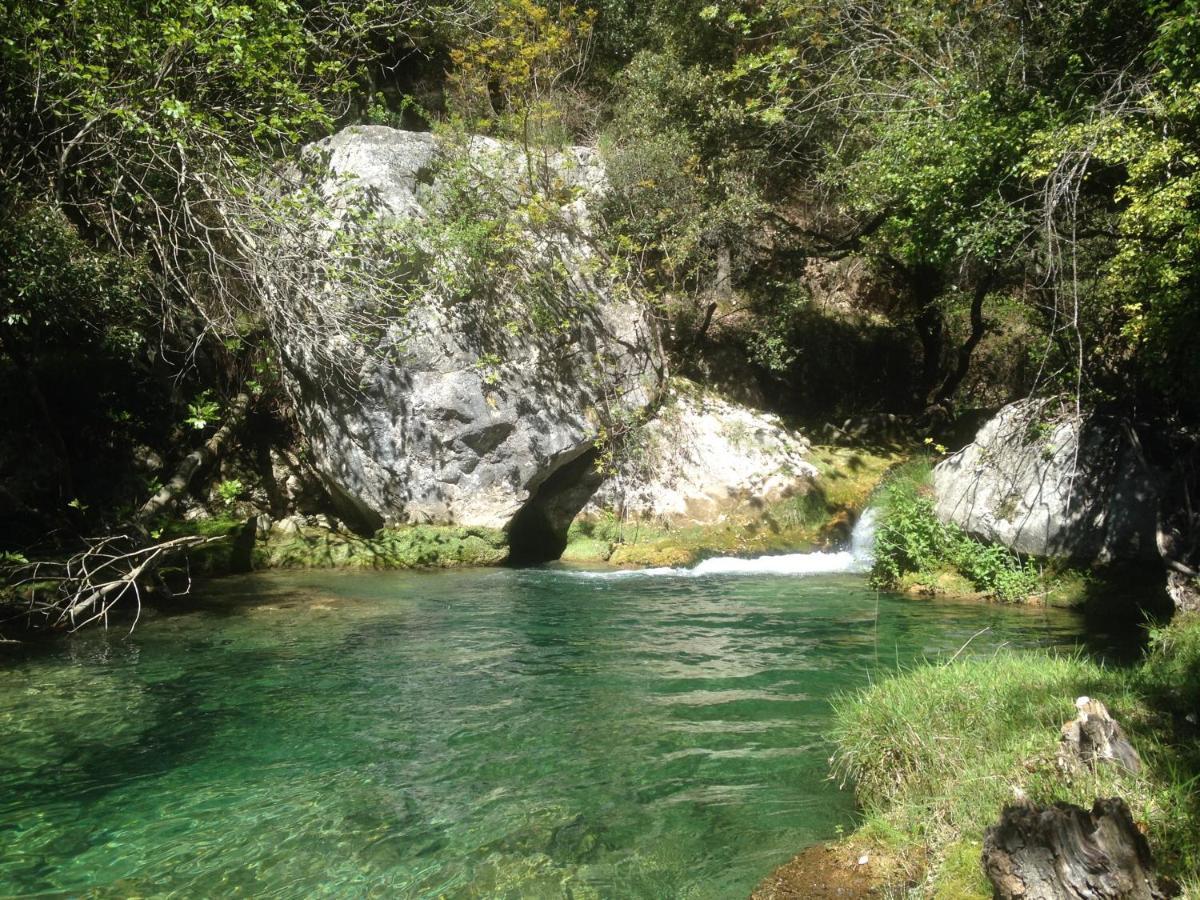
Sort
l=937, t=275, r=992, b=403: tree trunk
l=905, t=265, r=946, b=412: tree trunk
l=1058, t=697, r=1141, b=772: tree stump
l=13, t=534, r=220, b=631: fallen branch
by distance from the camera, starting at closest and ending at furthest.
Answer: l=1058, t=697, r=1141, b=772: tree stump, l=13, t=534, r=220, b=631: fallen branch, l=937, t=275, r=992, b=403: tree trunk, l=905, t=265, r=946, b=412: tree trunk

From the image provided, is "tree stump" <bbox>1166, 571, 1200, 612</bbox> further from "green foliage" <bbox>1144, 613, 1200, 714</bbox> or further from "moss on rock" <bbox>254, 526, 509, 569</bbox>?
"moss on rock" <bbox>254, 526, 509, 569</bbox>

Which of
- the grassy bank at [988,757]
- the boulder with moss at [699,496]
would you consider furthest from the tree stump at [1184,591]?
the boulder with moss at [699,496]

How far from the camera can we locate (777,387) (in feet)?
72.2

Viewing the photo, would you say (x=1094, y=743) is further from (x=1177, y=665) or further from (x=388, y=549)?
(x=388, y=549)

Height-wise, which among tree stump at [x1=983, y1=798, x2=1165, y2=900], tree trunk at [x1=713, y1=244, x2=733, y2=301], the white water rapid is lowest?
the white water rapid

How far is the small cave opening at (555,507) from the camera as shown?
17.3m

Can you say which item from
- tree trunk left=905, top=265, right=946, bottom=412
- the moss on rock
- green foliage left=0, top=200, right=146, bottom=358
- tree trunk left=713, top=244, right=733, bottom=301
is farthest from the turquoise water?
tree trunk left=905, top=265, right=946, bottom=412

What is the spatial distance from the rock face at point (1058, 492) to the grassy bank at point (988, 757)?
17.3ft

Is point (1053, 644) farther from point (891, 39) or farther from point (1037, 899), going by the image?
point (891, 39)

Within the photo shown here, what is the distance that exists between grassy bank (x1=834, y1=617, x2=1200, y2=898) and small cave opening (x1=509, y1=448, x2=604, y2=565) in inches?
453

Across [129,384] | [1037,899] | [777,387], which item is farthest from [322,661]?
[777,387]

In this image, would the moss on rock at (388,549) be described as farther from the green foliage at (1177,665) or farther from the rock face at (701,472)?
the green foliage at (1177,665)

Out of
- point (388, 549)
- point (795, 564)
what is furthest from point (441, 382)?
point (795, 564)

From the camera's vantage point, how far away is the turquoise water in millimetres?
4664
